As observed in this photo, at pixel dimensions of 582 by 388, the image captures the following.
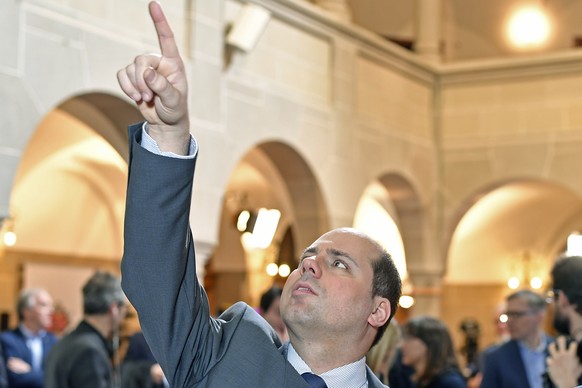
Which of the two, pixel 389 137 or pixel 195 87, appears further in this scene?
pixel 389 137

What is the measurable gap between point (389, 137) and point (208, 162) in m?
3.27

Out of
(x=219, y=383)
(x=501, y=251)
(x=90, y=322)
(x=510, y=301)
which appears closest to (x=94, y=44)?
(x=90, y=322)

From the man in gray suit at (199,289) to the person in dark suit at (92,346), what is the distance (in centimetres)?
221

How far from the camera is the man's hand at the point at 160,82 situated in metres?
1.95

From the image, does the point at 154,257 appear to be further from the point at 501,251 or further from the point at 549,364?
the point at 501,251

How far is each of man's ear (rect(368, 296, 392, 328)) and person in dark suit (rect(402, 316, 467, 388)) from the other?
8.01ft

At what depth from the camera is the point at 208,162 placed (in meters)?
8.16

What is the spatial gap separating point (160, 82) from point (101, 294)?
3087 millimetres

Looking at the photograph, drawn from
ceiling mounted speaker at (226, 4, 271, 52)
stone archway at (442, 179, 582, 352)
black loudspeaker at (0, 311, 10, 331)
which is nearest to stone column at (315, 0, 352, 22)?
ceiling mounted speaker at (226, 4, 271, 52)

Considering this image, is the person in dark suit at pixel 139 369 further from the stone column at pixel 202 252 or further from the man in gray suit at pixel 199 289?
the man in gray suit at pixel 199 289

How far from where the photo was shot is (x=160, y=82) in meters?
1.97

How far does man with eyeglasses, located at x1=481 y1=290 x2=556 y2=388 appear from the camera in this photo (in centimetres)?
502

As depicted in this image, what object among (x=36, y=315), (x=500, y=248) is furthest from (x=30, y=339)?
(x=500, y=248)

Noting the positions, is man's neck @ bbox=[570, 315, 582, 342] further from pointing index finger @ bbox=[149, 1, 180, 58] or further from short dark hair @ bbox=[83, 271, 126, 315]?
pointing index finger @ bbox=[149, 1, 180, 58]
